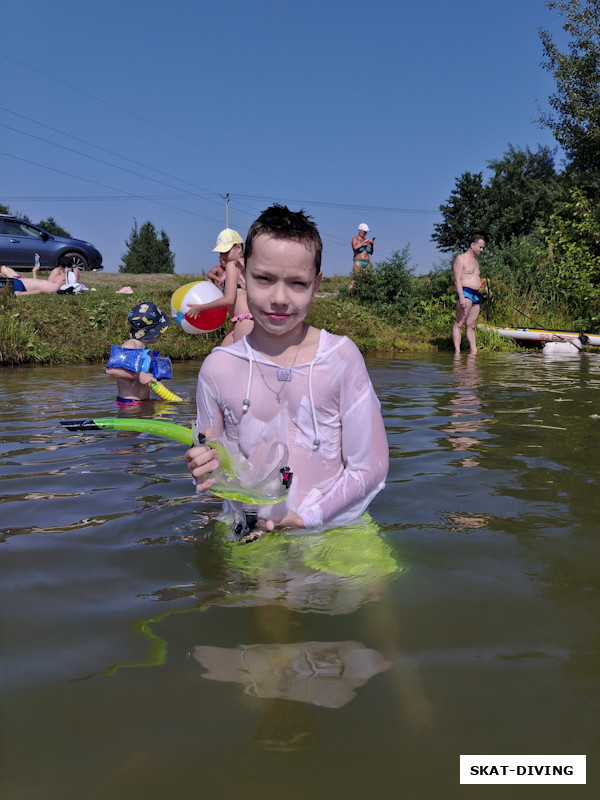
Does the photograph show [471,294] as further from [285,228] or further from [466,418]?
[285,228]

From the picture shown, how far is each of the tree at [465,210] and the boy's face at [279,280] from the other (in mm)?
42483

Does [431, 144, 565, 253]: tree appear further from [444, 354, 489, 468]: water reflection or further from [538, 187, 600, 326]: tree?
[444, 354, 489, 468]: water reflection

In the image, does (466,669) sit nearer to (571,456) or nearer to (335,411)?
(335,411)

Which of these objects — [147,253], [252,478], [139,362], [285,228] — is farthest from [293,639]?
[147,253]

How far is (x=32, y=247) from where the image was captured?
18516 mm

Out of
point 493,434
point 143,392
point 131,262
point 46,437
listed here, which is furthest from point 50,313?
point 131,262

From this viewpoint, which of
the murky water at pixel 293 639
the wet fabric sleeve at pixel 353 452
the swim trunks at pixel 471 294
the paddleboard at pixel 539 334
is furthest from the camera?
the paddleboard at pixel 539 334

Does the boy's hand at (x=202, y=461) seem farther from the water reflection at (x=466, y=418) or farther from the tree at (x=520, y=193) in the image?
the tree at (x=520, y=193)

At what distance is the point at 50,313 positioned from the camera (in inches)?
516

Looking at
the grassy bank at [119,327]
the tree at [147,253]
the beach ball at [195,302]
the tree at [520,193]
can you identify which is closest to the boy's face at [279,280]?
the beach ball at [195,302]

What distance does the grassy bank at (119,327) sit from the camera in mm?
11859

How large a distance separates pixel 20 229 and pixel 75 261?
5.27 ft

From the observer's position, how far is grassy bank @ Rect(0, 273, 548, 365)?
11859mm

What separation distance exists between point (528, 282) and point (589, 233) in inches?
72.0
